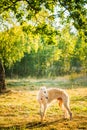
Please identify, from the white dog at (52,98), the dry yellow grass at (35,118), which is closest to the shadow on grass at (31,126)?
the dry yellow grass at (35,118)

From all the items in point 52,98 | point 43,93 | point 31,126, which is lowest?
point 31,126

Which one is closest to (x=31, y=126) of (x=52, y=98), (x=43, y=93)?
(x=43, y=93)

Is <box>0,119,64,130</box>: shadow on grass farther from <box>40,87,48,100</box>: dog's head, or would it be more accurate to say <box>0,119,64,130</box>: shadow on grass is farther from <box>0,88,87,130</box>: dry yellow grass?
<box>40,87,48,100</box>: dog's head

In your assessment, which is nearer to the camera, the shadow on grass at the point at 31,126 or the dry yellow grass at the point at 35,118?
the shadow on grass at the point at 31,126

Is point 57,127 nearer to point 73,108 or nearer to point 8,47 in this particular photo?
point 73,108

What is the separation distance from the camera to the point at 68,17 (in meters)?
14.5

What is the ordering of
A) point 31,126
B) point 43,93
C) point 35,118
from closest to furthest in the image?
point 31,126 < point 43,93 < point 35,118

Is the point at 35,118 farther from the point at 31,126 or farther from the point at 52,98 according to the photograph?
the point at 31,126

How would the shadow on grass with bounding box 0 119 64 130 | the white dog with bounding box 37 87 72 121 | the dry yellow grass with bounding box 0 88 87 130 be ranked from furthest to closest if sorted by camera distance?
the white dog with bounding box 37 87 72 121
the dry yellow grass with bounding box 0 88 87 130
the shadow on grass with bounding box 0 119 64 130

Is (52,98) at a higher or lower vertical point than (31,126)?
higher

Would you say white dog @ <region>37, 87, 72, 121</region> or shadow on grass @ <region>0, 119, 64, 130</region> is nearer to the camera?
shadow on grass @ <region>0, 119, 64, 130</region>

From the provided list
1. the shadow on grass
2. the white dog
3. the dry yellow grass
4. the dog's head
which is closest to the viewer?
the shadow on grass

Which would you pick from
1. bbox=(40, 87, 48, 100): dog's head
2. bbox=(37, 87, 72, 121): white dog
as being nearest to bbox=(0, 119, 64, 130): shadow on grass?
bbox=(37, 87, 72, 121): white dog

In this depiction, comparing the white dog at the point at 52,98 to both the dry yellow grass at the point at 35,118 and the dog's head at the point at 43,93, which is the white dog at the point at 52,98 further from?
the dry yellow grass at the point at 35,118
